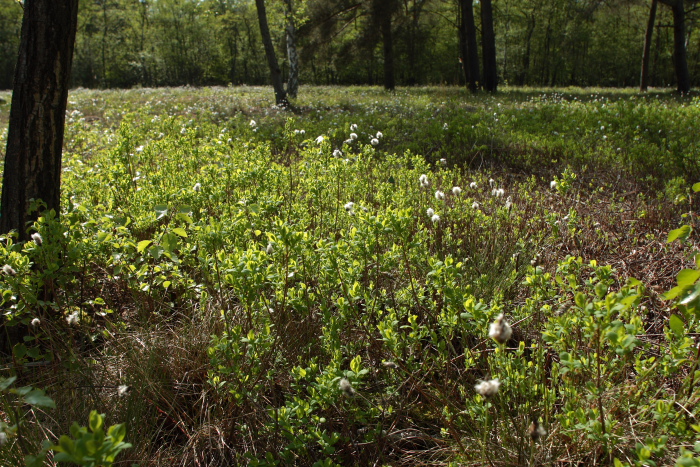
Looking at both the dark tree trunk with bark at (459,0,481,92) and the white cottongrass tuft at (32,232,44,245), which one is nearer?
the white cottongrass tuft at (32,232,44,245)

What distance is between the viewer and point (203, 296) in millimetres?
2873

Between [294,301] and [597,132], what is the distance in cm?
705

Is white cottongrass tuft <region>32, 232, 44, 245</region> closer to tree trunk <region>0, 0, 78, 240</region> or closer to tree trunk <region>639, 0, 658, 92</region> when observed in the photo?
tree trunk <region>0, 0, 78, 240</region>

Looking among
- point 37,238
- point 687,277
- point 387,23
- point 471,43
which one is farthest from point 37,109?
point 387,23

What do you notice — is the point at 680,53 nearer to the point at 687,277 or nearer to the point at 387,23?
the point at 387,23

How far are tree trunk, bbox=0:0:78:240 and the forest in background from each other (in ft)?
95.2

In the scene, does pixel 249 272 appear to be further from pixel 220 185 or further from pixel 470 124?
pixel 470 124

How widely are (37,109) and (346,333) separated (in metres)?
2.52

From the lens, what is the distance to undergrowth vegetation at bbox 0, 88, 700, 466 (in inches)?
72.9

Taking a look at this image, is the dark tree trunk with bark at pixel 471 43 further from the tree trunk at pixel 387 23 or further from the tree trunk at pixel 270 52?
the tree trunk at pixel 270 52

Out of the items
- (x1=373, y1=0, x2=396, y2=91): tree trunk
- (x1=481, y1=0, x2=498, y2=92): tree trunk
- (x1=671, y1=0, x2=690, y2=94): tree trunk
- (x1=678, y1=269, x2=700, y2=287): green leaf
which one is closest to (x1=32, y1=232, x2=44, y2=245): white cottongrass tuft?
(x1=678, y1=269, x2=700, y2=287): green leaf

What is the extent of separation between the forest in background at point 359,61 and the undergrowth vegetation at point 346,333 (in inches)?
1124

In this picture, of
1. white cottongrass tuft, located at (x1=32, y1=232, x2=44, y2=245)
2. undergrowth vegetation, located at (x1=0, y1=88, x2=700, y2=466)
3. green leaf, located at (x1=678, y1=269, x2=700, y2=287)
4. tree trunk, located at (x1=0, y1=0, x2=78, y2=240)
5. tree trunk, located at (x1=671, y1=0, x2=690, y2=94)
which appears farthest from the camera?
tree trunk, located at (x1=671, y1=0, x2=690, y2=94)

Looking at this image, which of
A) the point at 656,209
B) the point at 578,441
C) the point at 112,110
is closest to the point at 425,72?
the point at 112,110
